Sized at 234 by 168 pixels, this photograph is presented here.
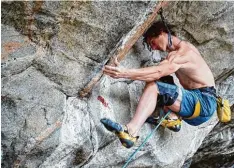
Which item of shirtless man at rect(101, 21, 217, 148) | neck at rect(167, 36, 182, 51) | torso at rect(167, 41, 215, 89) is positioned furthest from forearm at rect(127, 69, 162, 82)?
neck at rect(167, 36, 182, 51)

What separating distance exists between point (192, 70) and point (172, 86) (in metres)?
0.40

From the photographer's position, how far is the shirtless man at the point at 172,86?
477 centimetres

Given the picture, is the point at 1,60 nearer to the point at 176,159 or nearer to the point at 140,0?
the point at 140,0

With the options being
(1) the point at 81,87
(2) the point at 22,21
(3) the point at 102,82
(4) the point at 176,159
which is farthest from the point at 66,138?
(4) the point at 176,159

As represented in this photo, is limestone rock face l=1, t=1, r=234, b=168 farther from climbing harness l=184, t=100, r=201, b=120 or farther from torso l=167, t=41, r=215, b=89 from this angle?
climbing harness l=184, t=100, r=201, b=120

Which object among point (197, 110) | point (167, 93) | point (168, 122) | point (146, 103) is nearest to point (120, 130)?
point (146, 103)

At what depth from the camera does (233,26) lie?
6.04 m

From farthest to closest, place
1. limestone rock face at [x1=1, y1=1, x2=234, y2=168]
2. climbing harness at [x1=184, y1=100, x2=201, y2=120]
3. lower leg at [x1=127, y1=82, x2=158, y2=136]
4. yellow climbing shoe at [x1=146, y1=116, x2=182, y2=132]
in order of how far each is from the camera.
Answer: yellow climbing shoe at [x1=146, y1=116, x2=182, y2=132] → climbing harness at [x1=184, y1=100, x2=201, y2=120] → lower leg at [x1=127, y1=82, x2=158, y2=136] → limestone rock face at [x1=1, y1=1, x2=234, y2=168]

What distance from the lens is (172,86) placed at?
5.17 meters

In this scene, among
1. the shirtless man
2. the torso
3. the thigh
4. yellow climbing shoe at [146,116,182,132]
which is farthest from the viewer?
yellow climbing shoe at [146,116,182,132]

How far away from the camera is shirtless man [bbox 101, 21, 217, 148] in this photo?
A: 477 cm

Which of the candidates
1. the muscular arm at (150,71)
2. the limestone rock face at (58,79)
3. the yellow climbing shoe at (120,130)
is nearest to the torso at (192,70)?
the muscular arm at (150,71)

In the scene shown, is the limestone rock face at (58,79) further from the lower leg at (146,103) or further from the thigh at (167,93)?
the thigh at (167,93)

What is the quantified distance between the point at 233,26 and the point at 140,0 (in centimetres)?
228
